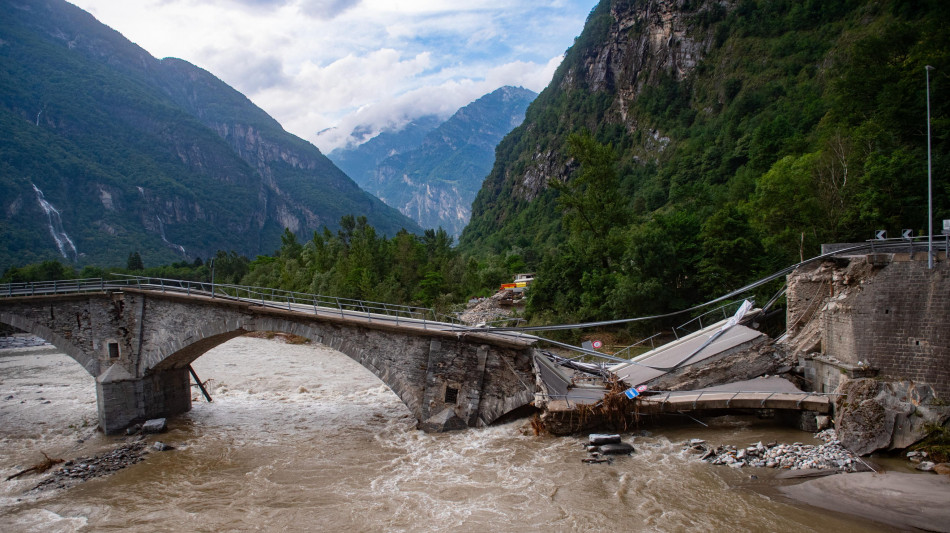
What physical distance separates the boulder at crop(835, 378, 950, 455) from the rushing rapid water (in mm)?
1563

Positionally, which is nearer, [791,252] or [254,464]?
[254,464]

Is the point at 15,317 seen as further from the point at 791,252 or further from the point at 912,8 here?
the point at 912,8

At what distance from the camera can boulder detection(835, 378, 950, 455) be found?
1327 cm

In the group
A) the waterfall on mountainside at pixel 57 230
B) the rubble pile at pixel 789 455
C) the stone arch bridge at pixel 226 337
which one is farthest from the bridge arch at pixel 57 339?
the waterfall on mountainside at pixel 57 230

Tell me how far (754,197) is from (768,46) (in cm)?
5680

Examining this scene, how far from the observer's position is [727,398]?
1584cm

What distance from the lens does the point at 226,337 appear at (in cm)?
2247

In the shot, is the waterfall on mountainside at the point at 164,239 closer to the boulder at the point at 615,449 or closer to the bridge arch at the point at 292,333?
the bridge arch at the point at 292,333

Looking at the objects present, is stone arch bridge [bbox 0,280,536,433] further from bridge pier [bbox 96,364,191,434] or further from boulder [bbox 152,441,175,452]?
boulder [bbox 152,441,175,452]

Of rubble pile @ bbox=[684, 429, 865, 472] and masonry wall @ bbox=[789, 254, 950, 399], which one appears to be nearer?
rubble pile @ bbox=[684, 429, 865, 472]

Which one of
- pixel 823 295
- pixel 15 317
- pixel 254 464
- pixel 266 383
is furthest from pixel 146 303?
pixel 823 295

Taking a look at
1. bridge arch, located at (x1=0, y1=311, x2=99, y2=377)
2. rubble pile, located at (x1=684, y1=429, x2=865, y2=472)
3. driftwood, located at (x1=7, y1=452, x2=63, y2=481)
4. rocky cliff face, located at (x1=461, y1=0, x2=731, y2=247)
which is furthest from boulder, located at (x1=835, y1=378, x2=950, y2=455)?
rocky cliff face, located at (x1=461, y1=0, x2=731, y2=247)

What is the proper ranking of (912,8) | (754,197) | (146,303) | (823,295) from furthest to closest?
1. (912,8)
2. (754,197)
3. (146,303)
4. (823,295)

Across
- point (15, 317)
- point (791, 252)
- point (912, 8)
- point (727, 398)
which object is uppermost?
point (912, 8)
